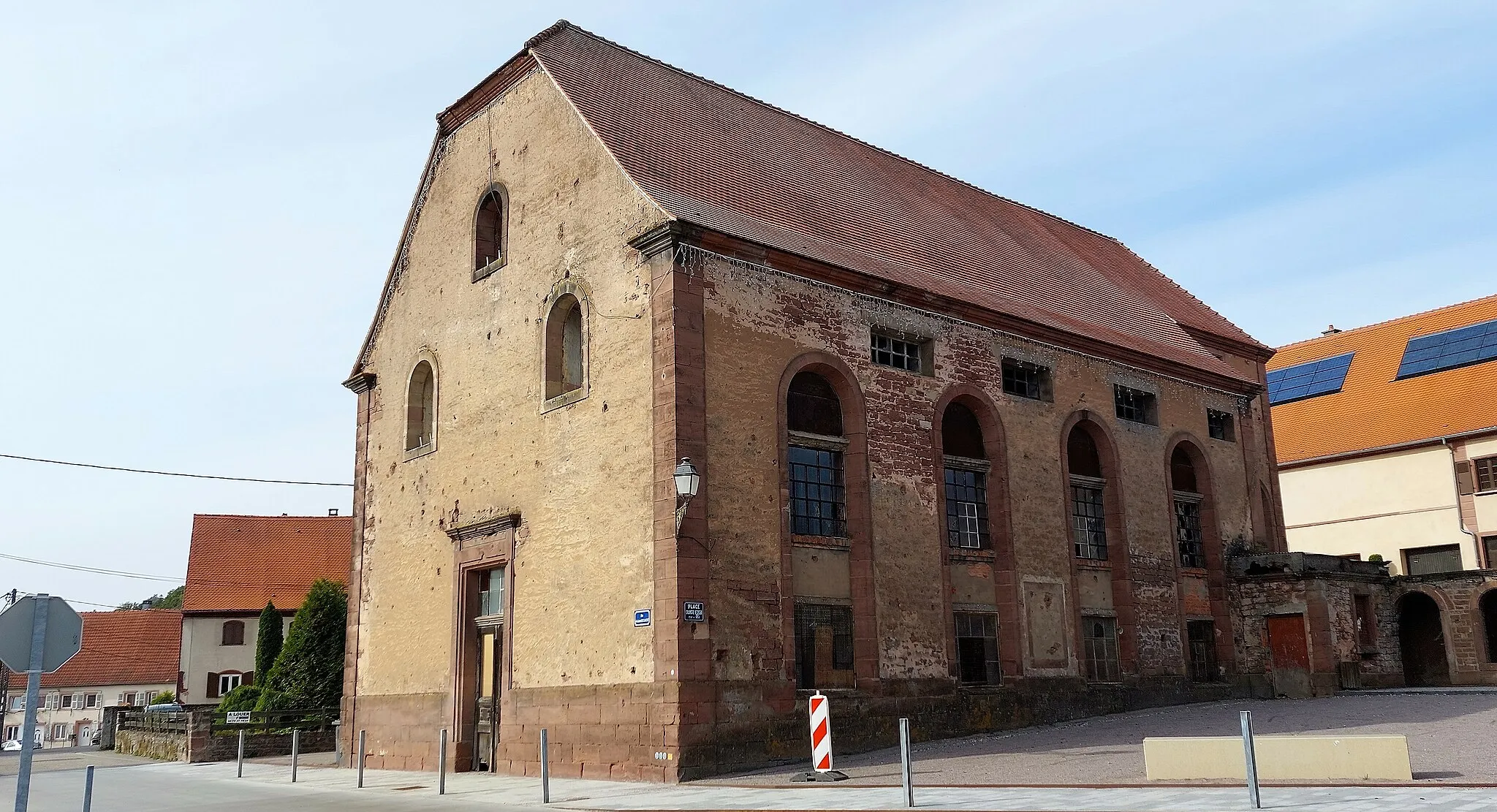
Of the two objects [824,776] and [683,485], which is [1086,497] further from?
[824,776]

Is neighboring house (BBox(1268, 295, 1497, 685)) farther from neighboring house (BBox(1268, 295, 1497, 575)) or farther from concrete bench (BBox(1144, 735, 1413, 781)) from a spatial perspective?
concrete bench (BBox(1144, 735, 1413, 781))

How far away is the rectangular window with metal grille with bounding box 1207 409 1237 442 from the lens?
1119 inches

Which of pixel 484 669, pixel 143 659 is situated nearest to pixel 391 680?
pixel 484 669

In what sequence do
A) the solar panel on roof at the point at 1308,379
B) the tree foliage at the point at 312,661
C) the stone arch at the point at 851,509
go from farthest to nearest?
the solar panel on roof at the point at 1308,379, the tree foliage at the point at 312,661, the stone arch at the point at 851,509

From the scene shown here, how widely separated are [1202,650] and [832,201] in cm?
1291

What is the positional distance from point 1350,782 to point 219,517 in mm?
47868

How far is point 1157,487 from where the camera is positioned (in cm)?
2588

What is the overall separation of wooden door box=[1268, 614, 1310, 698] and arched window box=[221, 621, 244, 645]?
38.9 meters

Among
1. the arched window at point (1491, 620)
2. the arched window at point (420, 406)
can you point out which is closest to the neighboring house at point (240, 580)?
the arched window at point (420, 406)

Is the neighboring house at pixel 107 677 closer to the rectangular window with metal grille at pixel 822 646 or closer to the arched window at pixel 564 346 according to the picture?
the arched window at pixel 564 346

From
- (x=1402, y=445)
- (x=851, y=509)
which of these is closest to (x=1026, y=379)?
(x=851, y=509)

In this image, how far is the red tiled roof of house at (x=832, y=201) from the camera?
20250 millimetres

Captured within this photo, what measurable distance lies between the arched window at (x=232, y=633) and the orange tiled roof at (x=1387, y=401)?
3973cm

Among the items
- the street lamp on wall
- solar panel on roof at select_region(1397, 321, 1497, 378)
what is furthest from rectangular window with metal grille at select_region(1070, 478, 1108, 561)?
solar panel on roof at select_region(1397, 321, 1497, 378)
